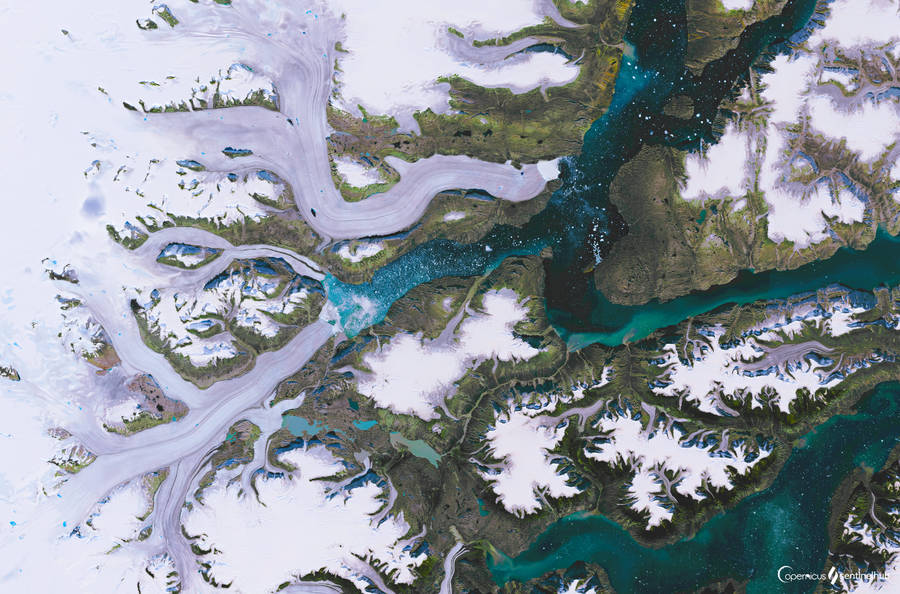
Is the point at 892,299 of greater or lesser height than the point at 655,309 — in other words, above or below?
above

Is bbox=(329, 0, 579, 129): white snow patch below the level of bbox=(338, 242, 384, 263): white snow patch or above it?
above

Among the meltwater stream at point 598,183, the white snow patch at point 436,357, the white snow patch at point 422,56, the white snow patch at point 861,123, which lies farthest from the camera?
the white snow patch at point 436,357

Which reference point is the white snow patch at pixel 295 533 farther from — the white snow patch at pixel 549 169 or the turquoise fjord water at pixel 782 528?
the white snow patch at pixel 549 169

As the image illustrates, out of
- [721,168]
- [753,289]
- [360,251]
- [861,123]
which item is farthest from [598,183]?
[861,123]

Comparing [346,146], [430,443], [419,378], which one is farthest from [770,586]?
[346,146]

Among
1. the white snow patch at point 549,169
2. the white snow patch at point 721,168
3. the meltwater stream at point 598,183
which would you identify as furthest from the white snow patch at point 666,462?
the white snow patch at point 549,169

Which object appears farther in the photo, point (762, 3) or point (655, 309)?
point (655, 309)

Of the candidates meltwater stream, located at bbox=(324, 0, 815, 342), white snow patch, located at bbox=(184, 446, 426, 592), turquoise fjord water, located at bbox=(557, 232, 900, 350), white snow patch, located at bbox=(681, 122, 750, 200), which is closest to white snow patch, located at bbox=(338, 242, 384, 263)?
meltwater stream, located at bbox=(324, 0, 815, 342)

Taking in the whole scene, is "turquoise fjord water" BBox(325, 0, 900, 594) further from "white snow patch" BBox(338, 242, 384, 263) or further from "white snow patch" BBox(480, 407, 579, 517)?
"white snow patch" BBox(480, 407, 579, 517)

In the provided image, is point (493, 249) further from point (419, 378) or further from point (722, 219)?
point (722, 219)
